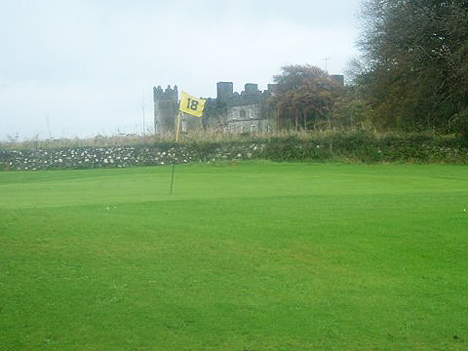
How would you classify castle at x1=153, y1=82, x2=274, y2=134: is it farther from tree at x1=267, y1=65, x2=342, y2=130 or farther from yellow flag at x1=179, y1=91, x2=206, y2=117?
yellow flag at x1=179, y1=91, x2=206, y2=117

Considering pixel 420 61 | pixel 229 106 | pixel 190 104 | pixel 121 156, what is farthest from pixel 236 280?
pixel 229 106

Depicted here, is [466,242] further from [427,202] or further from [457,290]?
[427,202]

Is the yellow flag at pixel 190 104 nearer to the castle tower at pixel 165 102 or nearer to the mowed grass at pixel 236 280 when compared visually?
the mowed grass at pixel 236 280

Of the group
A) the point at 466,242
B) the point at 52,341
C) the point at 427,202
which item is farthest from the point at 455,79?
the point at 52,341

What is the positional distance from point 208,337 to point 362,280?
2202 millimetres

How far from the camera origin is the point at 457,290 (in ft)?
22.2

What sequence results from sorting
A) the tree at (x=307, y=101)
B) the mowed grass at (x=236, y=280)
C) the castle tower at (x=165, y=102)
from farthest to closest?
the castle tower at (x=165, y=102) < the tree at (x=307, y=101) < the mowed grass at (x=236, y=280)

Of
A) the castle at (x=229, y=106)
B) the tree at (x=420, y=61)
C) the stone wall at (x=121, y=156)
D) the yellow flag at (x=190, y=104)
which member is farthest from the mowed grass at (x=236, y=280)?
the castle at (x=229, y=106)

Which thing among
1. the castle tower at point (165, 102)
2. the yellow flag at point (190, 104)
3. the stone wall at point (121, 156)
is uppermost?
the castle tower at point (165, 102)

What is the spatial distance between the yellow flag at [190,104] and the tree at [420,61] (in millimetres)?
10450

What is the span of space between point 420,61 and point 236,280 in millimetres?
31729

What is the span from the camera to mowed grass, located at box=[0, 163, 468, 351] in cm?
561

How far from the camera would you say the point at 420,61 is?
36.2 meters

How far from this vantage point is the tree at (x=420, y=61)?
34719 millimetres
